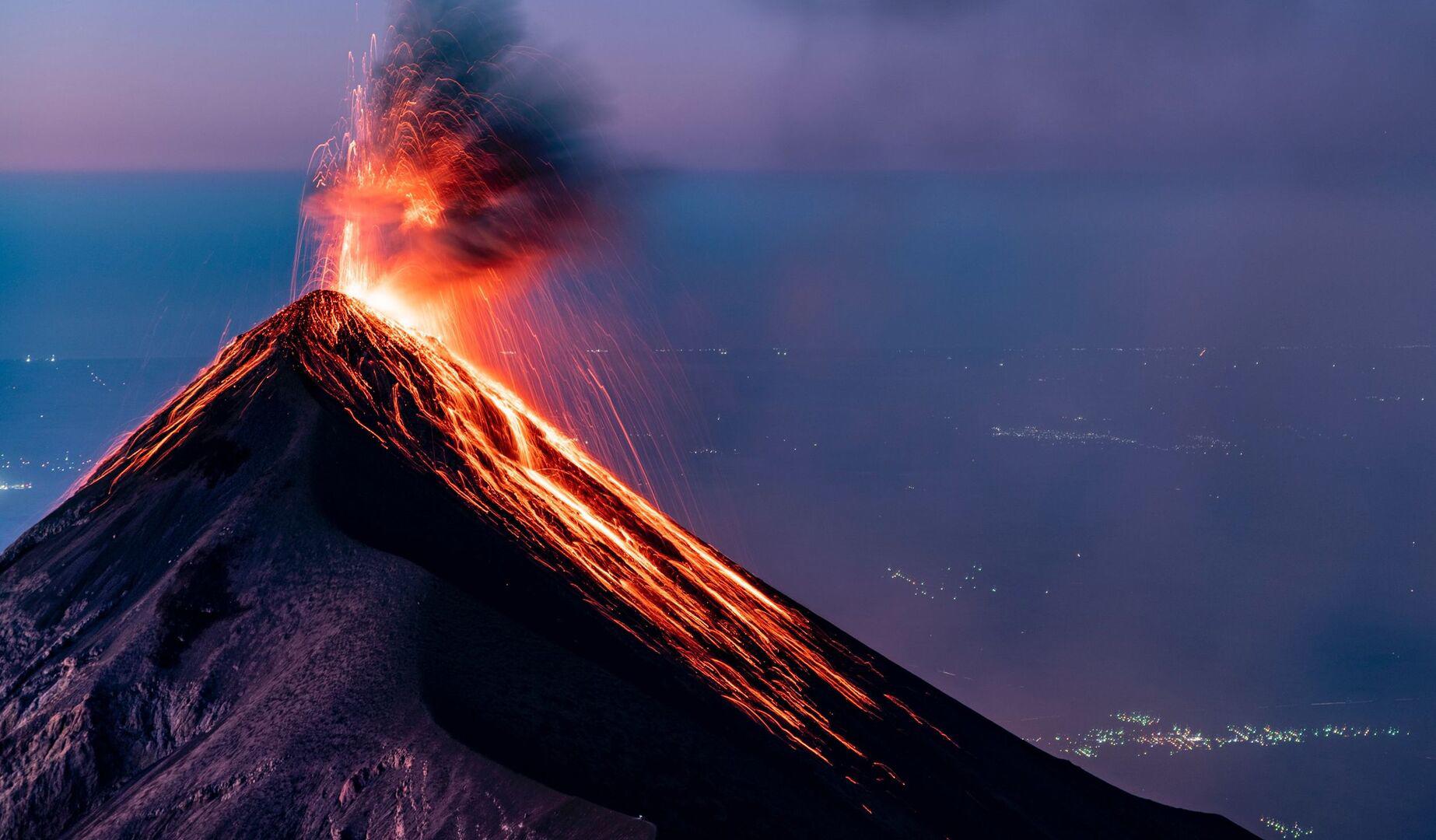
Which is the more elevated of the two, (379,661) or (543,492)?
(543,492)

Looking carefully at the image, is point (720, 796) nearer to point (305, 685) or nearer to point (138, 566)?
point (305, 685)

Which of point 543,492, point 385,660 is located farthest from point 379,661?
point 543,492

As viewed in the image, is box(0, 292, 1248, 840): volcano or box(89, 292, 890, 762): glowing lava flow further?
box(89, 292, 890, 762): glowing lava flow

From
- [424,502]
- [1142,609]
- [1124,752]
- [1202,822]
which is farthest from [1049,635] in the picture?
[424,502]

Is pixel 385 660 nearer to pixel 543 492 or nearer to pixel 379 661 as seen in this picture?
pixel 379 661

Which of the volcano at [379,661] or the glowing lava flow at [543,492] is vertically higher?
the glowing lava flow at [543,492]

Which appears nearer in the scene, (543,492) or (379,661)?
(379,661)

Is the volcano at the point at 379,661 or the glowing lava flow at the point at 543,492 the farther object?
the glowing lava flow at the point at 543,492

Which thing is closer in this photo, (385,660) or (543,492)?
(385,660)
